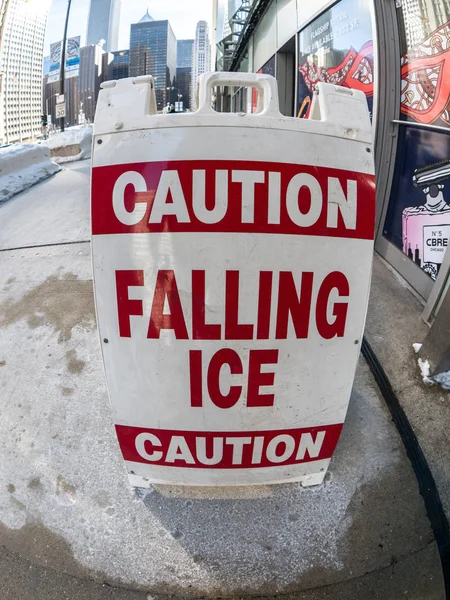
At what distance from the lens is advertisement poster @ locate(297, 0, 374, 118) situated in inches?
159

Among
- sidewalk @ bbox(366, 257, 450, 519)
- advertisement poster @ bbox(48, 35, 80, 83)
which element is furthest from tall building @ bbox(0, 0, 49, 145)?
sidewalk @ bbox(366, 257, 450, 519)

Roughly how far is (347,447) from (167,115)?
184cm

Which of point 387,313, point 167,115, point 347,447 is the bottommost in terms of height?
point 347,447

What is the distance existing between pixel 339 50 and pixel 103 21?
250 feet

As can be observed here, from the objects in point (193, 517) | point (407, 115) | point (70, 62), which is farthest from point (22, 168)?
point (70, 62)

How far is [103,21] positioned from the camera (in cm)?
6231

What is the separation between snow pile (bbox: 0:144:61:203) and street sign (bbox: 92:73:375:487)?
532 centimetres

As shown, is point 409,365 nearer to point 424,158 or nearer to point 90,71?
point 424,158

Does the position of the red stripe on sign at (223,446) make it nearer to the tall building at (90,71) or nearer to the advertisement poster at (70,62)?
the advertisement poster at (70,62)

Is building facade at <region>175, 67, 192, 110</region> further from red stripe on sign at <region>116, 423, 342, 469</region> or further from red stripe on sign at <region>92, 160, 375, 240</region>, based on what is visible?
red stripe on sign at <region>116, 423, 342, 469</region>

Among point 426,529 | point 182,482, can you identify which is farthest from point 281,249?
point 426,529

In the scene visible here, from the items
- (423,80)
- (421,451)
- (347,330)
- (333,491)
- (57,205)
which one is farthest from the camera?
(57,205)

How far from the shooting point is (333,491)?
5.81 feet

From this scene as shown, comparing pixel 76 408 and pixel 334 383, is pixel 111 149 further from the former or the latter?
pixel 76 408
